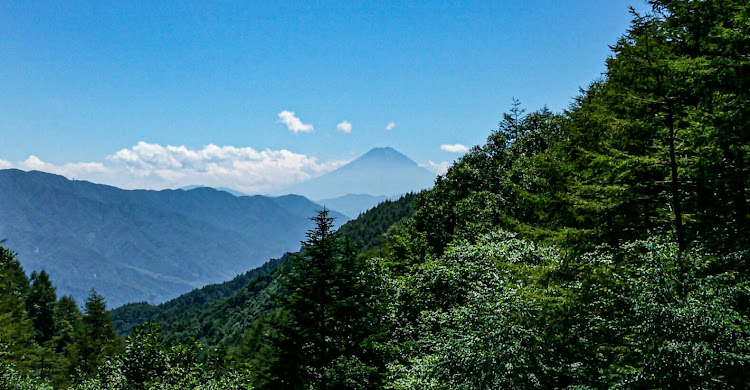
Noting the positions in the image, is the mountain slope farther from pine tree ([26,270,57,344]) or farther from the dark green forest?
the dark green forest

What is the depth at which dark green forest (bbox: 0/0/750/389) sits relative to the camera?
827 centimetres

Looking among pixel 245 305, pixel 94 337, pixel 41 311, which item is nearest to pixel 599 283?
pixel 94 337

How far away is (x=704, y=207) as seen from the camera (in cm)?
1193

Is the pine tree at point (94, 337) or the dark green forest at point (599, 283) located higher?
the dark green forest at point (599, 283)

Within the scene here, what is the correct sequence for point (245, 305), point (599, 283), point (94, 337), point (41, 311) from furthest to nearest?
point (245, 305) < point (41, 311) < point (94, 337) < point (599, 283)

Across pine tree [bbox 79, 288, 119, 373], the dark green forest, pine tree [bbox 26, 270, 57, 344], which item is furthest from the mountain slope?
the dark green forest

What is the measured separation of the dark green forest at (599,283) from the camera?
8.27m

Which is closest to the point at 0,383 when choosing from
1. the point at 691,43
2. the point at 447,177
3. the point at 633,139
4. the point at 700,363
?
the point at 700,363

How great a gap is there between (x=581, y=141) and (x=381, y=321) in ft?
43.2

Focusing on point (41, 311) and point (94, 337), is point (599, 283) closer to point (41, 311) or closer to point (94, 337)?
point (94, 337)

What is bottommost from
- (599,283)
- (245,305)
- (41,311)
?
(245,305)

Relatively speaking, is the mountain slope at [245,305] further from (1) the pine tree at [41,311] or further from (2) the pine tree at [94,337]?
(2) the pine tree at [94,337]

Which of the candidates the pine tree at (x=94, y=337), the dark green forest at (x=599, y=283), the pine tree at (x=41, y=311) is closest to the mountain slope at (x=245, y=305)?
the pine tree at (x=41, y=311)

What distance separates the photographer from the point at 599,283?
11.6m
